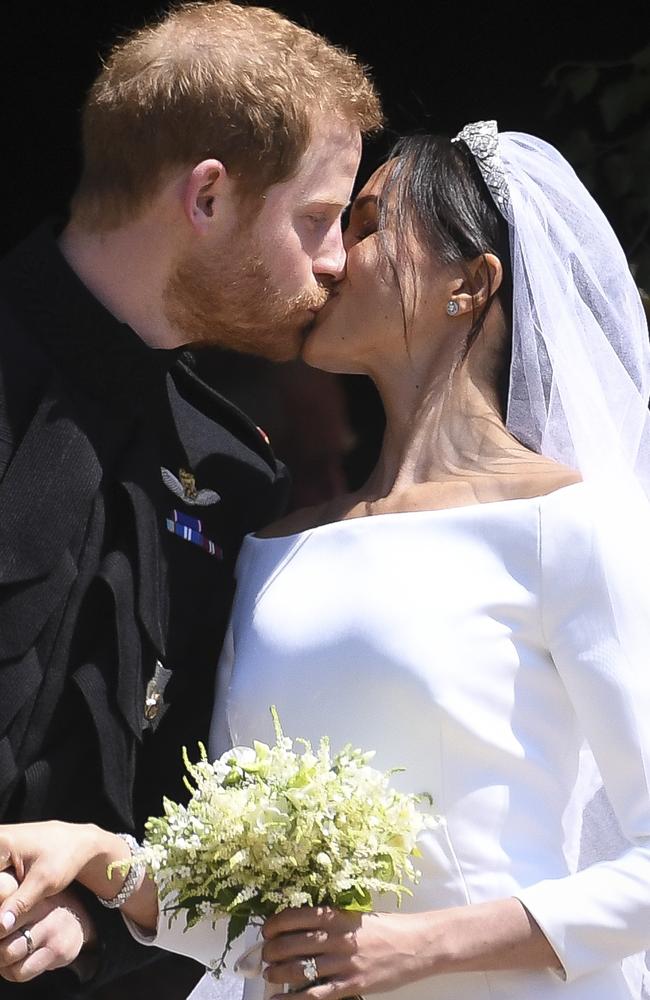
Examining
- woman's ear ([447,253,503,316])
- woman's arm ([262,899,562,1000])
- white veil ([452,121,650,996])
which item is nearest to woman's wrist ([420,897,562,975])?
woman's arm ([262,899,562,1000])

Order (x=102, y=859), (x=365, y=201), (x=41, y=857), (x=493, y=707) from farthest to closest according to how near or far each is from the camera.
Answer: (x=365, y=201) < (x=493, y=707) < (x=102, y=859) < (x=41, y=857)

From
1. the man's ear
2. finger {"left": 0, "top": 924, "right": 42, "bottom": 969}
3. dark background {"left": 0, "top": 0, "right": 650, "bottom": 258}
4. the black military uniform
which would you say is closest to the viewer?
finger {"left": 0, "top": 924, "right": 42, "bottom": 969}

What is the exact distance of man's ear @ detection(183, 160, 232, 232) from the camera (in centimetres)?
276

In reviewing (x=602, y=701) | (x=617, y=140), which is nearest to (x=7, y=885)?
(x=602, y=701)

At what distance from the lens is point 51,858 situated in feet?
7.46

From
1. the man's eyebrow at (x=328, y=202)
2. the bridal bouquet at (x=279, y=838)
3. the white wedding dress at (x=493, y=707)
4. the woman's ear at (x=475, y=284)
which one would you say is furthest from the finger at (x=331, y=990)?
the man's eyebrow at (x=328, y=202)

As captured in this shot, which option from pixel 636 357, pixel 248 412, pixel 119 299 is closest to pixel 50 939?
pixel 119 299

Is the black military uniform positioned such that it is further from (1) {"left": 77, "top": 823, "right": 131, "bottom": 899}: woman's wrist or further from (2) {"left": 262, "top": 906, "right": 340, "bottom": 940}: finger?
(2) {"left": 262, "top": 906, "right": 340, "bottom": 940}: finger

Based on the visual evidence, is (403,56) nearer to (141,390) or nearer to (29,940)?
(141,390)

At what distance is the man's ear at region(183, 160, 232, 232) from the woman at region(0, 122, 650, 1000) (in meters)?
0.30

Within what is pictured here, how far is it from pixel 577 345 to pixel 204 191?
72 centimetres

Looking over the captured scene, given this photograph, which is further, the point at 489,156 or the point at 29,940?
the point at 489,156

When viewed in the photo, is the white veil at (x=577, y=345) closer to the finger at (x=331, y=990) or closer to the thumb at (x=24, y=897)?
the finger at (x=331, y=990)

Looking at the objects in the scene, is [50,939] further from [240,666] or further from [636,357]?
[636,357]
